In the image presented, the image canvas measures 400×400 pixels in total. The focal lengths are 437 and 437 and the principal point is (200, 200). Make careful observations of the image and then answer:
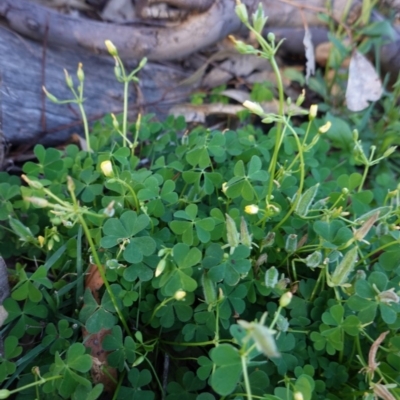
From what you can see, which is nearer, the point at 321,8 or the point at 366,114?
the point at 366,114

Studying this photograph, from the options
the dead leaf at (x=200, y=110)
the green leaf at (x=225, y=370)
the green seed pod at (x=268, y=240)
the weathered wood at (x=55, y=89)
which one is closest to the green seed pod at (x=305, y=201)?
the green seed pod at (x=268, y=240)

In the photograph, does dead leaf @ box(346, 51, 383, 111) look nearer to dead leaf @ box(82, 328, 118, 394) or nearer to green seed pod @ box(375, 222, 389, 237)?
green seed pod @ box(375, 222, 389, 237)

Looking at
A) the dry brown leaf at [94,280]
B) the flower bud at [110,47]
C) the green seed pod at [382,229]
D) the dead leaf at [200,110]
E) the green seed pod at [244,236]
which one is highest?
the flower bud at [110,47]

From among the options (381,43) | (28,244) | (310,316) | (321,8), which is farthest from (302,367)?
(321,8)

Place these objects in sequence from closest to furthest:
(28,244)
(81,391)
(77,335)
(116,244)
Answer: (81,391), (116,244), (77,335), (28,244)

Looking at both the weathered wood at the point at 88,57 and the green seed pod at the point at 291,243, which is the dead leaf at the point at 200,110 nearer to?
the weathered wood at the point at 88,57

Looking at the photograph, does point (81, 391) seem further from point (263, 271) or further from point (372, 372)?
point (372, 372)

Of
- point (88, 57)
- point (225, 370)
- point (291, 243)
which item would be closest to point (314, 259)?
point (291, 243)
